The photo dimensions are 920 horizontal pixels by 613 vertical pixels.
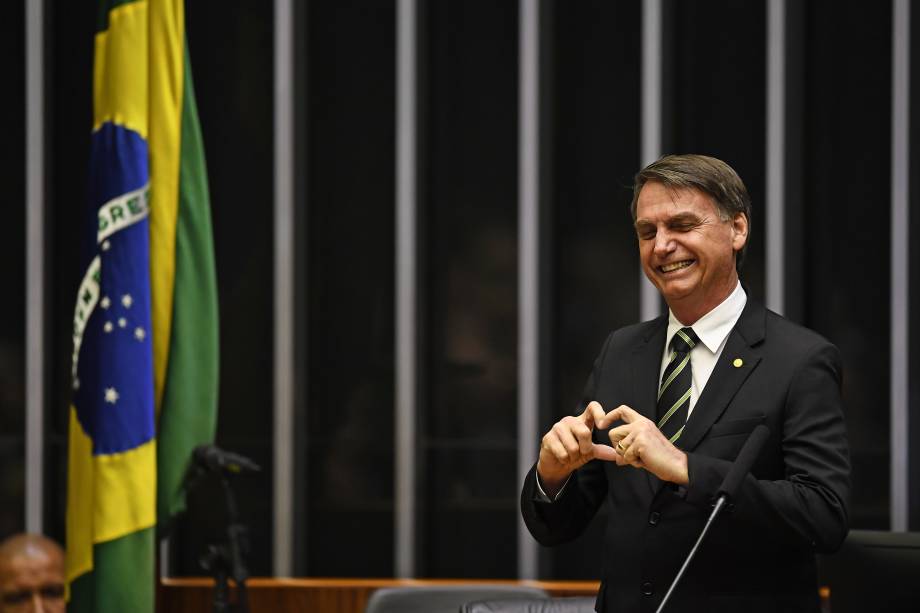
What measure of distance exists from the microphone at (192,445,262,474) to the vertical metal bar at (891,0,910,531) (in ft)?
8.41

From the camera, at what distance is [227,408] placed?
15.1ft

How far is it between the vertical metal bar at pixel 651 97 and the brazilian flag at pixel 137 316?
1.79m

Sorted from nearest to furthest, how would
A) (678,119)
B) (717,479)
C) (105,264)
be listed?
(717,479)
(105,264)
(678,119)

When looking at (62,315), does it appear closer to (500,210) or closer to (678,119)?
(500,210)

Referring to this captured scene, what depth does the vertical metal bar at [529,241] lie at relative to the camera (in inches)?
177

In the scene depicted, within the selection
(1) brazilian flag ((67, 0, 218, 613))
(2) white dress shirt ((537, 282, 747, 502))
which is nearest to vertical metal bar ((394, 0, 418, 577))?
(1) brazilian flag ((67, 0, 218, 613))

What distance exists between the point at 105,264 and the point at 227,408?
1104 millimetres

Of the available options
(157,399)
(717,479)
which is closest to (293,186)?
(157,399)

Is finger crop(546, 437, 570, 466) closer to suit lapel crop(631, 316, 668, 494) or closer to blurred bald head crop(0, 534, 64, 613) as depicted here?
suit lapel crop(631, 316, 668, 494)

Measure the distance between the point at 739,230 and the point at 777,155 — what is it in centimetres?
295

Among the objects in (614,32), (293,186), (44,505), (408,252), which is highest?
(614,32)

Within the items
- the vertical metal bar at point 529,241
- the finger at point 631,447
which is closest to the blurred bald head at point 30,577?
the vertical metal bar at point 529,241

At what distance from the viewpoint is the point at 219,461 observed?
350cm

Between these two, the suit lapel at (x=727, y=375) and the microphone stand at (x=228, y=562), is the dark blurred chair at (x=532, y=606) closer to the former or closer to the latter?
the microphone stand at (x=228, y=562)
